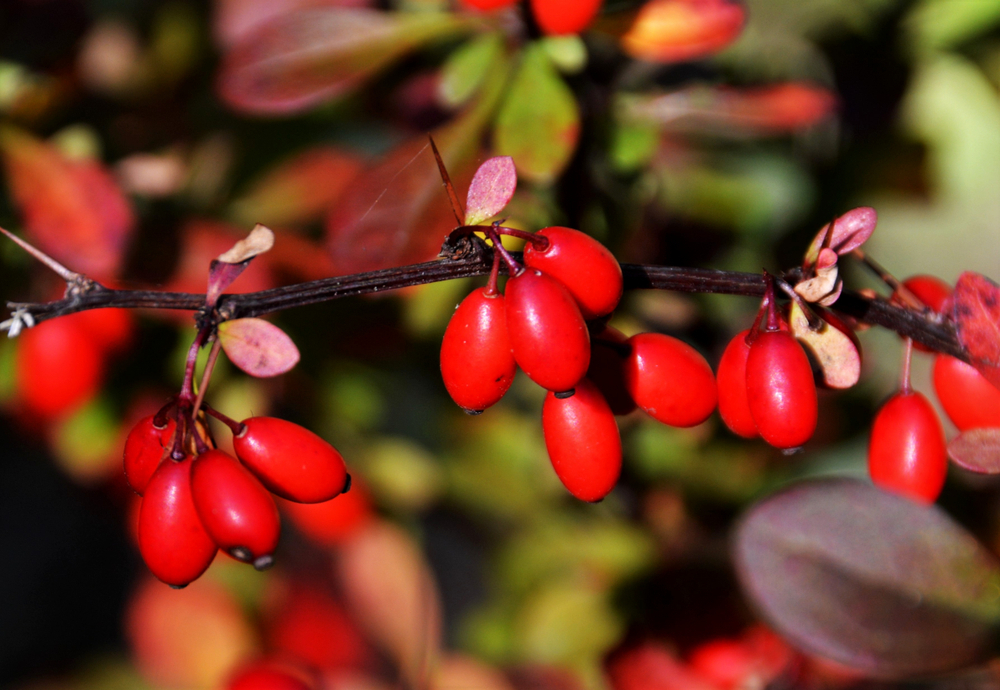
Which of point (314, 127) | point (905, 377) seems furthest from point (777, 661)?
point (314, 127)

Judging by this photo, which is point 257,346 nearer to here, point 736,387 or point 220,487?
point 220,487

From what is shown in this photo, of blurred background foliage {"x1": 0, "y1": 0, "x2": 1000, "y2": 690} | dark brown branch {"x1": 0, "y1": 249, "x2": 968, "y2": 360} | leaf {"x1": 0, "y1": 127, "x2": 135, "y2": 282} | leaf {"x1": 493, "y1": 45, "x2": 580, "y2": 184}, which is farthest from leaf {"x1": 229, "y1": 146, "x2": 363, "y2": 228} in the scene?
dark brown branch {"x1": 0, "y1": 249, "x2": 968, "y2": 360}

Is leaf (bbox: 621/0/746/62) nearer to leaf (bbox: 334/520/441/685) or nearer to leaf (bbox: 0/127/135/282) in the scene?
leaf (bbox: 0/127/135/282)

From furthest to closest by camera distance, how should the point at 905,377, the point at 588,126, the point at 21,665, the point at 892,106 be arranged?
the point at 21,665
the point at 892,106
the point at 588,126
the point at 905,377

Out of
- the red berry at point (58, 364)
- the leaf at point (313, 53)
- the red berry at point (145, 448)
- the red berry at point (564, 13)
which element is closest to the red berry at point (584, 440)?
the red berry at point (145, 448)

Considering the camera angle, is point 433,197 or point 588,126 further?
point 588,126

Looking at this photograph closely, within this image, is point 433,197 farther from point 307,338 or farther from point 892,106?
point 892,106
